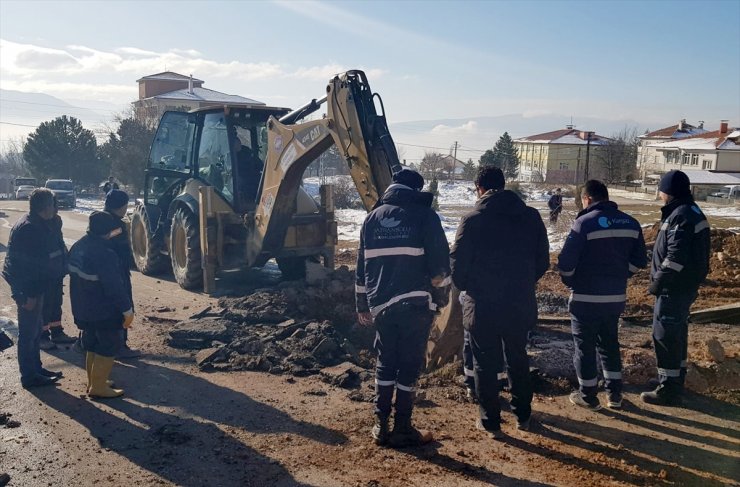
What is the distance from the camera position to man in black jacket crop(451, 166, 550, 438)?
4.67 m

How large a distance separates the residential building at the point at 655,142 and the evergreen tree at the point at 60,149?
49.0 m

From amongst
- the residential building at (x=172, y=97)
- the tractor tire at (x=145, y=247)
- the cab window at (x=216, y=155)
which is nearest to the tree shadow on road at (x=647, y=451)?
the cab window at (x=216, y=155)

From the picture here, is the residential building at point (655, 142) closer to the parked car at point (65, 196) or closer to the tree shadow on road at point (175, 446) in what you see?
the parked car at point (65, 196)

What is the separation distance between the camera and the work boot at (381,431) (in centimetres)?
466

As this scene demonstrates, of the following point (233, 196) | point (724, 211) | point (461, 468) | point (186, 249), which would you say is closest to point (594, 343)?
point (461, 468)

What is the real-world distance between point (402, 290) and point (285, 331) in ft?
10.3

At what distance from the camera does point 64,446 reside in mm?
4746

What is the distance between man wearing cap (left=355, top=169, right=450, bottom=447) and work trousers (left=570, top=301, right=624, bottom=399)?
1.37 meters

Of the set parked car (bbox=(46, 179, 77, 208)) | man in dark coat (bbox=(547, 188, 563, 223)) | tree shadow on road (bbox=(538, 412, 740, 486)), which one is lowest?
tree shadow on road (bbox=(538, 412, 740, 486))

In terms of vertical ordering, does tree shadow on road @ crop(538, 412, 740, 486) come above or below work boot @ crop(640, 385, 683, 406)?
below

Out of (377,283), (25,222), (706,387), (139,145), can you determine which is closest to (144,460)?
(377,283)

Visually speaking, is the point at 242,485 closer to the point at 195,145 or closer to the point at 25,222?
the point at 25,222

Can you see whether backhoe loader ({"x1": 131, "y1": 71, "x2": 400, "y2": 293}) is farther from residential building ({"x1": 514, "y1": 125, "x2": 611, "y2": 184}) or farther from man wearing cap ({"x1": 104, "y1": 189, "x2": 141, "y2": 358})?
residential building ({"x1": 514, "y1": 125, "x2": 611, "y2": 184})

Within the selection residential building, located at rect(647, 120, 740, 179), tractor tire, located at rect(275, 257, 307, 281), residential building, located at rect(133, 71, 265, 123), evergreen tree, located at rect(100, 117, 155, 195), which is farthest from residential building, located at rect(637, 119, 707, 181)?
tractor tire, located at rect(275, 257, 307, 281)
